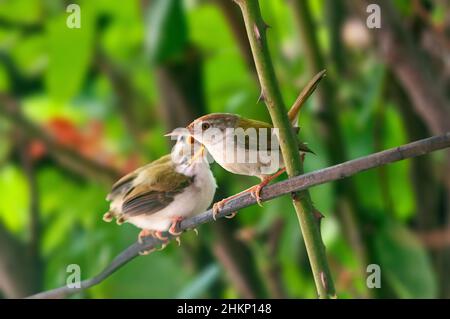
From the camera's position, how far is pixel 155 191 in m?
0.59

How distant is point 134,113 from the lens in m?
1.27

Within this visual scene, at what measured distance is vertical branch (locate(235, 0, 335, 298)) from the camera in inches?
14.5

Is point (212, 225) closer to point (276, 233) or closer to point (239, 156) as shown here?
point (276, 233)

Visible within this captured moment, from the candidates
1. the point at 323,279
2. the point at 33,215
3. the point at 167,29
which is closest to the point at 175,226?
the point at 323,279

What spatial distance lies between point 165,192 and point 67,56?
0.40 meters

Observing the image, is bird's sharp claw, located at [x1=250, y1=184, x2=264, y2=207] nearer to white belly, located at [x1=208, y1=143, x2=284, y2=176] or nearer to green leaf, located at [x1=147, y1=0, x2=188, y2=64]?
white belly, located at [x1=208, y1=143, x2=284, y2=176]

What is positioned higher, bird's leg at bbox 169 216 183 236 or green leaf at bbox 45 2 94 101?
green leaf at bbox 45 2 94 101

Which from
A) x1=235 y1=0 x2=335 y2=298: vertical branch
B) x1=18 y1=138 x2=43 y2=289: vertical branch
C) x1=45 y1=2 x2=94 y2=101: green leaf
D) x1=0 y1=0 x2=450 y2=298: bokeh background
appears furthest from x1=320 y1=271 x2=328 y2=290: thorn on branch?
x1=18 y1=138 x2=43 y2=289: vertical branch

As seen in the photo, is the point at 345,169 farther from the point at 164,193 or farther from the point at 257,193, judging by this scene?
the point at 164,193

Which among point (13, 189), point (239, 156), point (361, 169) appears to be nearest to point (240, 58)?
point (13, 189)

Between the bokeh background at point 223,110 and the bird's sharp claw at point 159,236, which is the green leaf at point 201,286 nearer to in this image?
the bokeh background at point 223,110

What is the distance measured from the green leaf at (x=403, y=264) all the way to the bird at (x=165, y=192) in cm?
34

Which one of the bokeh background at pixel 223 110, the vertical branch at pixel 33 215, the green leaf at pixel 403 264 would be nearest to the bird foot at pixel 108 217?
the bokeh background at pixel 223 110

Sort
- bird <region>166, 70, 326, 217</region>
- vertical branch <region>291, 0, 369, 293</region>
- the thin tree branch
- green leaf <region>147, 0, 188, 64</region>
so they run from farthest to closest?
vertical branch <region>291, 0, 369, 293</region> → green leaf <region>147, 0, 188, 64</region> → bird <region>166, 70, 326, 217</region> → the thin tree branch
